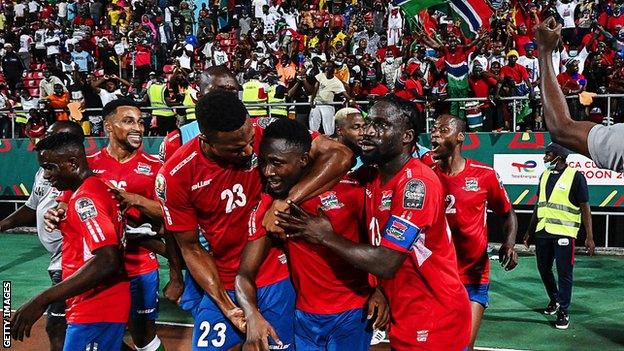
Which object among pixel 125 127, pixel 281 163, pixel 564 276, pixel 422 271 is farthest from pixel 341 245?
pixel 564 276

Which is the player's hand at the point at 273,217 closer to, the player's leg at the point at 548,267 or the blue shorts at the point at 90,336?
the blue shorts at the point at 90,336

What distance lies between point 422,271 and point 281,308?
3.24 feet

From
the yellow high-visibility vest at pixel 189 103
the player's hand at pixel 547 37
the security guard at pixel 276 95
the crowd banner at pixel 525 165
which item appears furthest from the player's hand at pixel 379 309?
the yellow high-visibility vest at pixel 189 103

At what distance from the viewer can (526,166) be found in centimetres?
1396

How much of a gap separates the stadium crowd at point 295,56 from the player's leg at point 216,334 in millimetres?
10109

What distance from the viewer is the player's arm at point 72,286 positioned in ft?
14.1

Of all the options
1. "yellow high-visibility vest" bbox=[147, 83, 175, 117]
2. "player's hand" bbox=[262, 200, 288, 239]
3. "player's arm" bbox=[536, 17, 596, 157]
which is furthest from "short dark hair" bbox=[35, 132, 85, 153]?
"yellow high-visibility vest" bbox=[147, 83, 175, 117]

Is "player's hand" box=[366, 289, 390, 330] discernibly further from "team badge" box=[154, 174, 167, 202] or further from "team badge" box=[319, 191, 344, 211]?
"team badge" box=[154, 174, 167, 202]

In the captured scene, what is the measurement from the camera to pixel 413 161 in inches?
169

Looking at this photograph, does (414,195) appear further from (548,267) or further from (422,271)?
(548,267)

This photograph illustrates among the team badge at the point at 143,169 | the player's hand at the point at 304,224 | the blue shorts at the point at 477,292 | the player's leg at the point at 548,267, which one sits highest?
the player's hand at the point at 304,224

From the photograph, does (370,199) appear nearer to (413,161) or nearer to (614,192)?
(413,161)

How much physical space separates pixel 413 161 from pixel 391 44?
668 inches

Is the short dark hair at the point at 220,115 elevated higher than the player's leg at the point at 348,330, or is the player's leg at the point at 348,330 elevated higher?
the short dark hair at the point at 220,115
